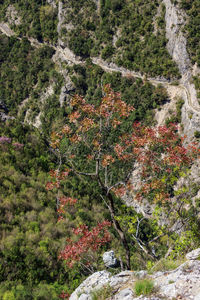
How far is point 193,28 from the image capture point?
45.8 metres

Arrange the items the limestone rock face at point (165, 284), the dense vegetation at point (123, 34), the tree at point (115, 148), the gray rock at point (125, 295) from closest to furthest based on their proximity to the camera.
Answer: the limestone rock face at point (165, 284)
the gray rock at point (125, 295)
the tree at point (115, 148)
the dense vegetation at point (123, 34)

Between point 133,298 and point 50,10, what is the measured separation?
8366cm

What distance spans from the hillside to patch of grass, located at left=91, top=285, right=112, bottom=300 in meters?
2.80

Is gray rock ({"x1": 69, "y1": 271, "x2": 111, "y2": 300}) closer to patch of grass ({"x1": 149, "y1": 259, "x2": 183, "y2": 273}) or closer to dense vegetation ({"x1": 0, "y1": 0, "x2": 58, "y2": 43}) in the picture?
patch of grass ({"x1": 149, "y1": 259, "x2": 183, "y2": 273})

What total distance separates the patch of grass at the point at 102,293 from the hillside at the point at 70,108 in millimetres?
2797

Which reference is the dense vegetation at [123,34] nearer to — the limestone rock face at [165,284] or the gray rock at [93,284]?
the gray rock at [93,284]

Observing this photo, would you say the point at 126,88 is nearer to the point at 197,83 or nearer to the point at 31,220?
the point at 197,83

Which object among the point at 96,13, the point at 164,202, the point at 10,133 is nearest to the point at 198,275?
the point at 164,202

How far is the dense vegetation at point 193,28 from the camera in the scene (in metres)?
45.5

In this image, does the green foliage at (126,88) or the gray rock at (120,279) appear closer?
the gray rock at (120,279)

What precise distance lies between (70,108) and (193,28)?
30121mm

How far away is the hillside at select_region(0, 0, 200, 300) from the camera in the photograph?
13953 millimetres

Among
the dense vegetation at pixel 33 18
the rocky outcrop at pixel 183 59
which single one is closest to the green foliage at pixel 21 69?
the dense vegetation at pixel 33 18

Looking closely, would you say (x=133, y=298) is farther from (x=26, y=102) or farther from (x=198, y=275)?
(x=26, y=102)
